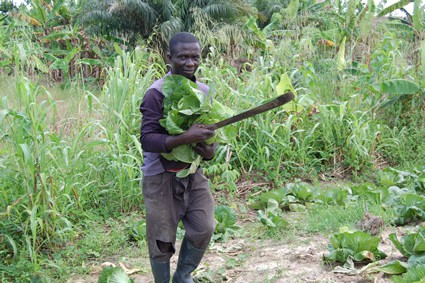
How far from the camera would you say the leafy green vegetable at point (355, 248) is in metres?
3.00

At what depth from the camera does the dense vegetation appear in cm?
350

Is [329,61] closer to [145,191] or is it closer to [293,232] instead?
Result: [293,232]

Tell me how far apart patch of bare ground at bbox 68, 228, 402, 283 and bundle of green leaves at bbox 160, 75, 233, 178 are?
1.06 metres

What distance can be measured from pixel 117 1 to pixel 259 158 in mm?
9581

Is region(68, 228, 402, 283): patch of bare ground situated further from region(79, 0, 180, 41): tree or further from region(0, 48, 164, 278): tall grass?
region(79, 0, 180, 41): tree

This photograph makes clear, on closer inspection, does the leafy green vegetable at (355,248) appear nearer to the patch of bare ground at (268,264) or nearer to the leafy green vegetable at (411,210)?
the patch of bare ground at (268,264)

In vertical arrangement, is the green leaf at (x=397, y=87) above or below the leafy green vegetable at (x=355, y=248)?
above

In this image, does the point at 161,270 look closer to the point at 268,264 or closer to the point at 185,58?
the point at 268,264

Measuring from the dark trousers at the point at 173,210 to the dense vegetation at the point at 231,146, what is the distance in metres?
1.05

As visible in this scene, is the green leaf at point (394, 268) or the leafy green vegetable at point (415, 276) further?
the green leaf at point (394, 268)

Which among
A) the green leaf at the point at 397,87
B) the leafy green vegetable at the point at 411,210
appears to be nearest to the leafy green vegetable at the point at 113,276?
the leafy green vegetable at the point at 411,210

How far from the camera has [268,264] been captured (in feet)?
10.8

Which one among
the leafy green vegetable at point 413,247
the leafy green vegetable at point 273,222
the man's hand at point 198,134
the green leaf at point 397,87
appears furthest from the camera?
the green leaf at point 397,87

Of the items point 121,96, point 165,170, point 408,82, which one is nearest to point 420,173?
point 408,82
